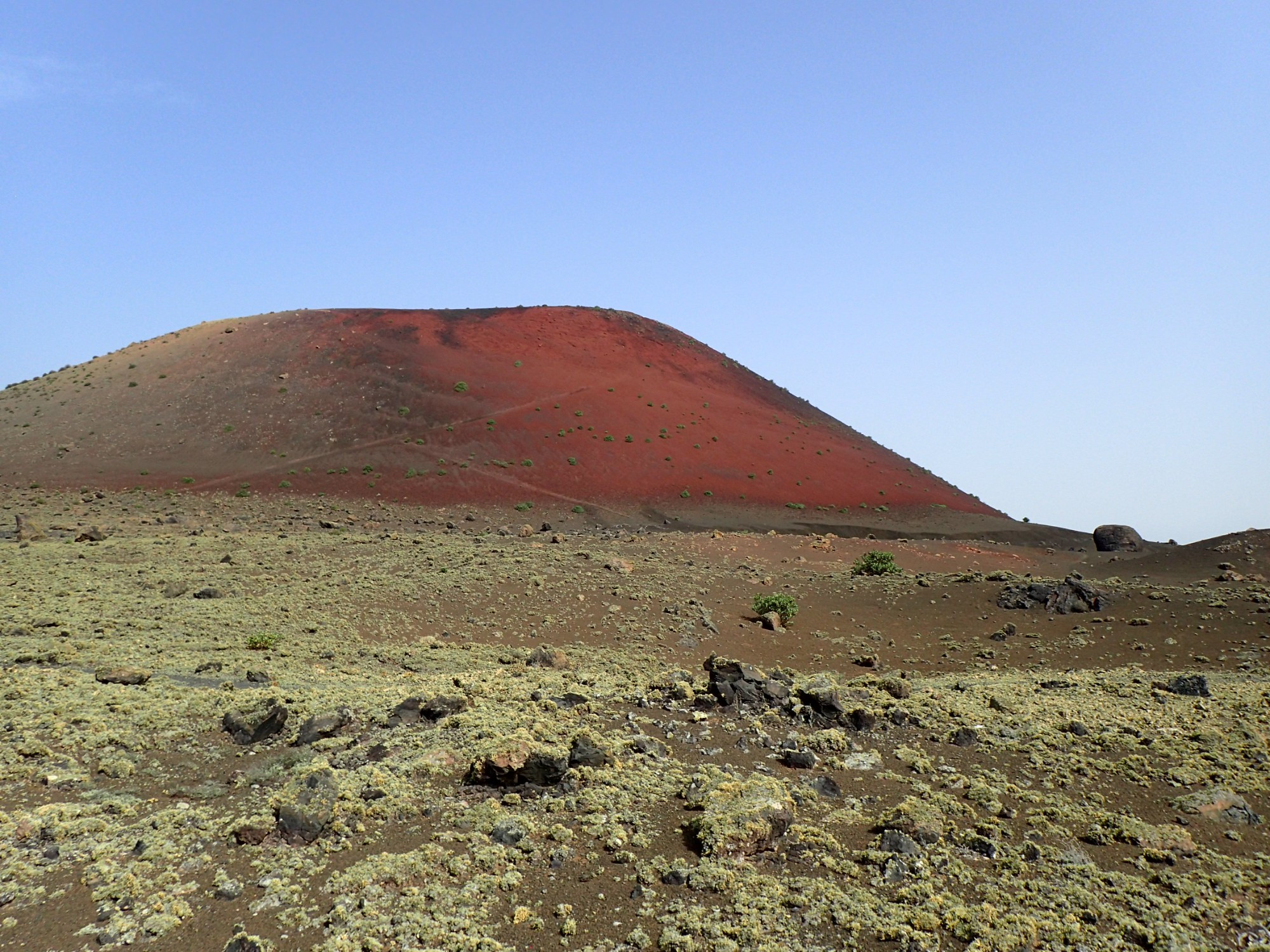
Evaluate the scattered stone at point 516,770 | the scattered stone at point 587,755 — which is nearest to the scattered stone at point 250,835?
the scattered stone at point 516,770

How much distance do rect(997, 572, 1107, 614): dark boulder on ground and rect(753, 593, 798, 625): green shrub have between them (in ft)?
14.8

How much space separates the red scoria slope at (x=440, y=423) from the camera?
140ft

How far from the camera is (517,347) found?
60812mm

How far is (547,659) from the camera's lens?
1291cm

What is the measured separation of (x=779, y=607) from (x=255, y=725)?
11.3 m

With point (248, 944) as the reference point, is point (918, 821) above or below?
above

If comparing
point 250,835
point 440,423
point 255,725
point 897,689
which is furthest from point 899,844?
point 440,423

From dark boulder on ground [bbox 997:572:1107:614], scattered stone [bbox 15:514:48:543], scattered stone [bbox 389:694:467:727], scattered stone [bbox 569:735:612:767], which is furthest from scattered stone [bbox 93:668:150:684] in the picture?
scattered stone [bbox 15:514:48:543]

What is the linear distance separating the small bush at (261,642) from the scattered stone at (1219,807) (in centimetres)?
1234

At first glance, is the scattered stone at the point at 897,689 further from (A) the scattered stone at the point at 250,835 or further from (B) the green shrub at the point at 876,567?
(B) the green shrub at the point at 876,567

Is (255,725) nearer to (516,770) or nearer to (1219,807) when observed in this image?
(516,770)

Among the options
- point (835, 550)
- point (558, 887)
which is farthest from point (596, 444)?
point (558, 887)

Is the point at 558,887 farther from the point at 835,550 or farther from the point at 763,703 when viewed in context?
the point at 835,550

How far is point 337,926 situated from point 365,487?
37.4 meters
